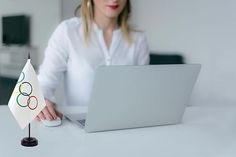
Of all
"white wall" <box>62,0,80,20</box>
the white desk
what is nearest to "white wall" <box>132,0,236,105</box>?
the white desk

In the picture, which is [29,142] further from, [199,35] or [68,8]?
[68,8]

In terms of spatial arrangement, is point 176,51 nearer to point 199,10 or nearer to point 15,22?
point 199,10

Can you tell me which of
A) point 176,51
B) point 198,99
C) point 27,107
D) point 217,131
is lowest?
point 198,99

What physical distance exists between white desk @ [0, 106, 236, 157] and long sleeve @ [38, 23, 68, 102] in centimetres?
27

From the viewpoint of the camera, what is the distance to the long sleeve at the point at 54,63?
4.99 feet

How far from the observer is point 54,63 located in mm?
1564

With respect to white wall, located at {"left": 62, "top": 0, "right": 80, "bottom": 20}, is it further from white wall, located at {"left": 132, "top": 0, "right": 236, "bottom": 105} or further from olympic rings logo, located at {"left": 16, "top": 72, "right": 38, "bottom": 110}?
olympic rings logo, located at {"left": 16, "top": 72, "right": 38, "bottom": 110}

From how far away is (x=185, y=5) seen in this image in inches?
115

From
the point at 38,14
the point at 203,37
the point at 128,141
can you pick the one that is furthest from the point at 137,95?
the point at 38,14

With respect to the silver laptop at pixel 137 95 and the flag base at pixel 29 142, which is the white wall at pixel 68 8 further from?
the flag base at pixel 29 142

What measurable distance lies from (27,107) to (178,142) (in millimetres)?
434

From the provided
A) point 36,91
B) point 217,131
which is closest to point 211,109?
point 217,131

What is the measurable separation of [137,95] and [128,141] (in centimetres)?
14

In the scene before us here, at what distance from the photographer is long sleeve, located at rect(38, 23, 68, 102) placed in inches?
59.9
